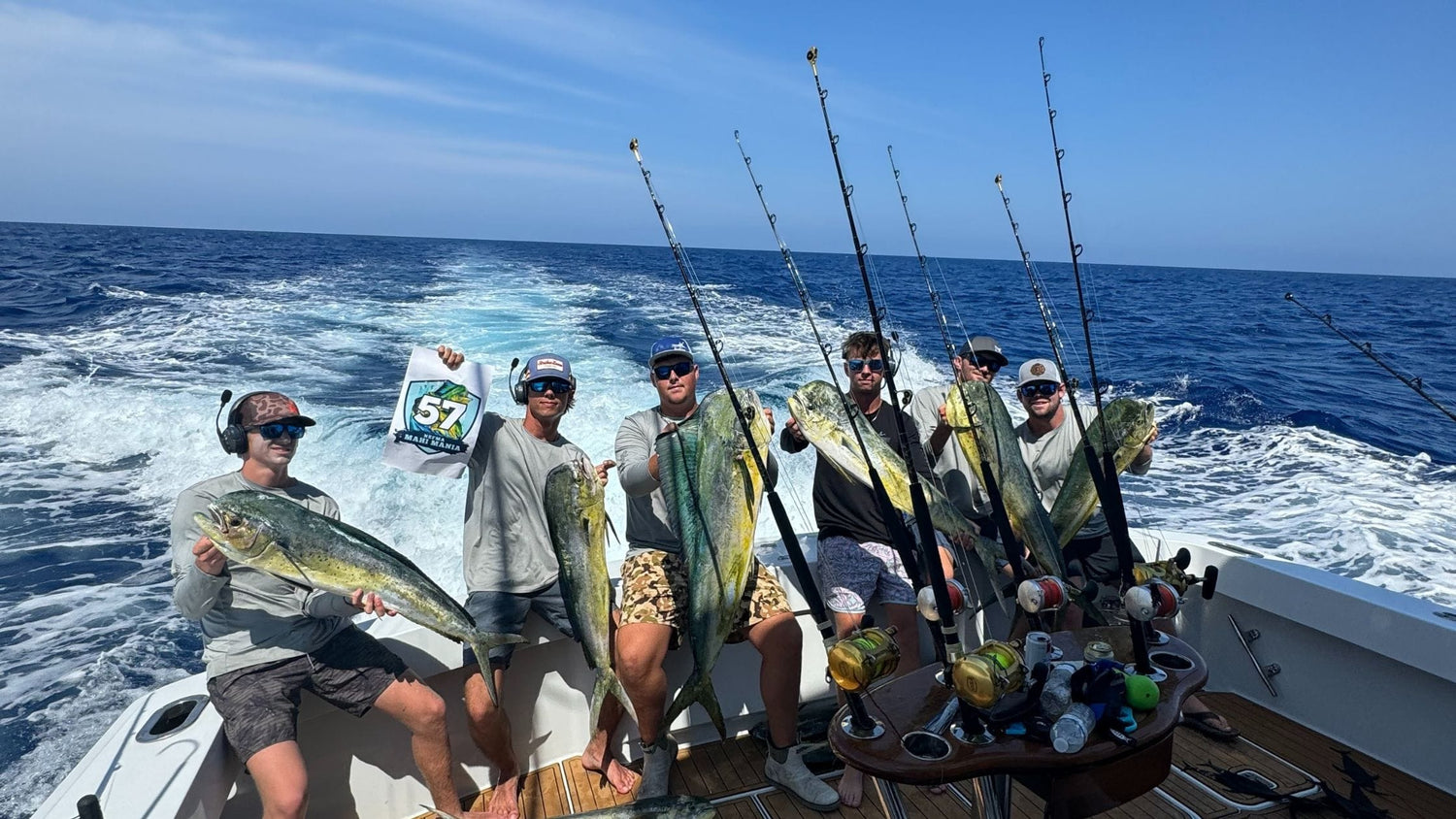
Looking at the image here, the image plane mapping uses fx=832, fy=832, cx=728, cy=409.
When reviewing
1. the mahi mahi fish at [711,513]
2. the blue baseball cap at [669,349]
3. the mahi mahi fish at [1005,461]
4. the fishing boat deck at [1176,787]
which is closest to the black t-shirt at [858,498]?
the mahi mahi fish at [1005,461]

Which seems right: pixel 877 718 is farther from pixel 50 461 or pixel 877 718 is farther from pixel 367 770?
pixel 50 461

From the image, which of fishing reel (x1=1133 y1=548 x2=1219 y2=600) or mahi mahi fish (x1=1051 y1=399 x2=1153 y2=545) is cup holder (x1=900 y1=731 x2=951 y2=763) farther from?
mahi mahi fish (x1=1051 y1=399 x2=1153 y2=545)

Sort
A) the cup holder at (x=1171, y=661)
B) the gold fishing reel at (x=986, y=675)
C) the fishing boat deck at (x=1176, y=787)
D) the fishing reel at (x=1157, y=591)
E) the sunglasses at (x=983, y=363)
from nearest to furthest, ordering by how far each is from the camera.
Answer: the gold fishing reel at (x=986, y=675), the fishing reel at (x=1157, y=591), the cup holder at (x=1171, y=661), the fishing boat deck at (x=1176, y=787), the sunglasses at (x=983, y=363)

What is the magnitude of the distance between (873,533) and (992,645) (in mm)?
1155

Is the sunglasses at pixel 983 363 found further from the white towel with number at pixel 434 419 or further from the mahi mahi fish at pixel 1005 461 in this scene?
the white towel with number at pixel 434 419

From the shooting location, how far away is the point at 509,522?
8.95 ft

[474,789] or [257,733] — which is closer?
[257,733]

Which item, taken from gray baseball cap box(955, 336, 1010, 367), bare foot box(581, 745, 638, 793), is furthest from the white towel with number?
gray baseball cap box(955, 336, 1010, 367)

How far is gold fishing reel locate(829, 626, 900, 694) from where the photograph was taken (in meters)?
1.67

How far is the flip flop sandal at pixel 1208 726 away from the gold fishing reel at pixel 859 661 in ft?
5.66

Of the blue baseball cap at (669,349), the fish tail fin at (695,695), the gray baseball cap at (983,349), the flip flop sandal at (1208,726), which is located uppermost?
the blue baseball cap at (669,349)

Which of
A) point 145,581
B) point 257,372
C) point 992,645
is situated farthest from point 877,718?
point 257,372

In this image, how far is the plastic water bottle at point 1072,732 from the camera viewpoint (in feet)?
5.30

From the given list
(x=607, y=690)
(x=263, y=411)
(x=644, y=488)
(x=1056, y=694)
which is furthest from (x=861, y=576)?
(x=263, y=411)
